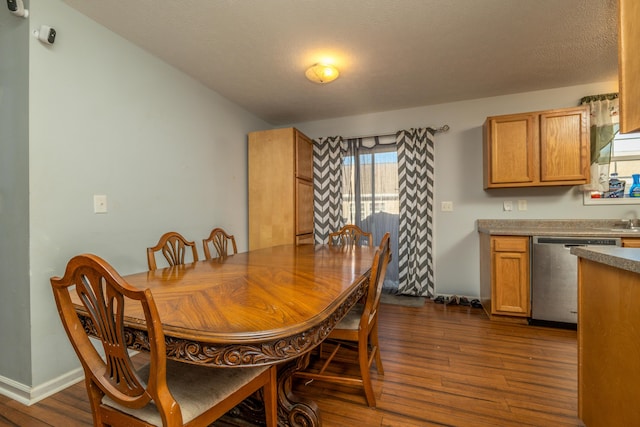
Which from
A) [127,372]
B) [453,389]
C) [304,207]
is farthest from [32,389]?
[304,207]

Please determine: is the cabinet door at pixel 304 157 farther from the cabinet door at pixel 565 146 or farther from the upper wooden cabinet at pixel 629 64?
the upper wooden cabinet at pixel 629 64

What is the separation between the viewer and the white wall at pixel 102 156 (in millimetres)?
1696

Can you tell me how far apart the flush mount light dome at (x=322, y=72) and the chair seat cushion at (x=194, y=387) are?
2303mm

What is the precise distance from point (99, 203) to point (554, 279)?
3742 mm

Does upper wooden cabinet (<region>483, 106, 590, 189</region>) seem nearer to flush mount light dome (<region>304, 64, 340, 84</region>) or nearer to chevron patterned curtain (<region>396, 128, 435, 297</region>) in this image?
chevron patterned curtain (<region>396, 128, 435, 297</region>)

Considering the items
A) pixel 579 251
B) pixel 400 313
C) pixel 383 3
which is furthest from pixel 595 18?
pixel 400 313

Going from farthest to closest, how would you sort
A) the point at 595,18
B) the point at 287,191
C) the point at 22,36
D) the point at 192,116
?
the point at 287,191, the point at 192,116, the point at 595,18, the point at 22,36

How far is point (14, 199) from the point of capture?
1688mm

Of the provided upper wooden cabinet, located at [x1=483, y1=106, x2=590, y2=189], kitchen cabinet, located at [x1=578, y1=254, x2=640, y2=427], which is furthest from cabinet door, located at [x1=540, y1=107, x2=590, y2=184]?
kitchen cabinet, located at [x1=578, y1=254, x2=640, y2=427]

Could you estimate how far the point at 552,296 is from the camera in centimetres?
261

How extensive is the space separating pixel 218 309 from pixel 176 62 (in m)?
2.43

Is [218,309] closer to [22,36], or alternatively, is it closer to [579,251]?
[579,251]

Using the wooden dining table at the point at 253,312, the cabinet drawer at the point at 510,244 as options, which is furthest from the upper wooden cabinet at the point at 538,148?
the wooden dining table at the point at 253,312

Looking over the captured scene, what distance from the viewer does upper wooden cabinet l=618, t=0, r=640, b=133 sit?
94 cm
